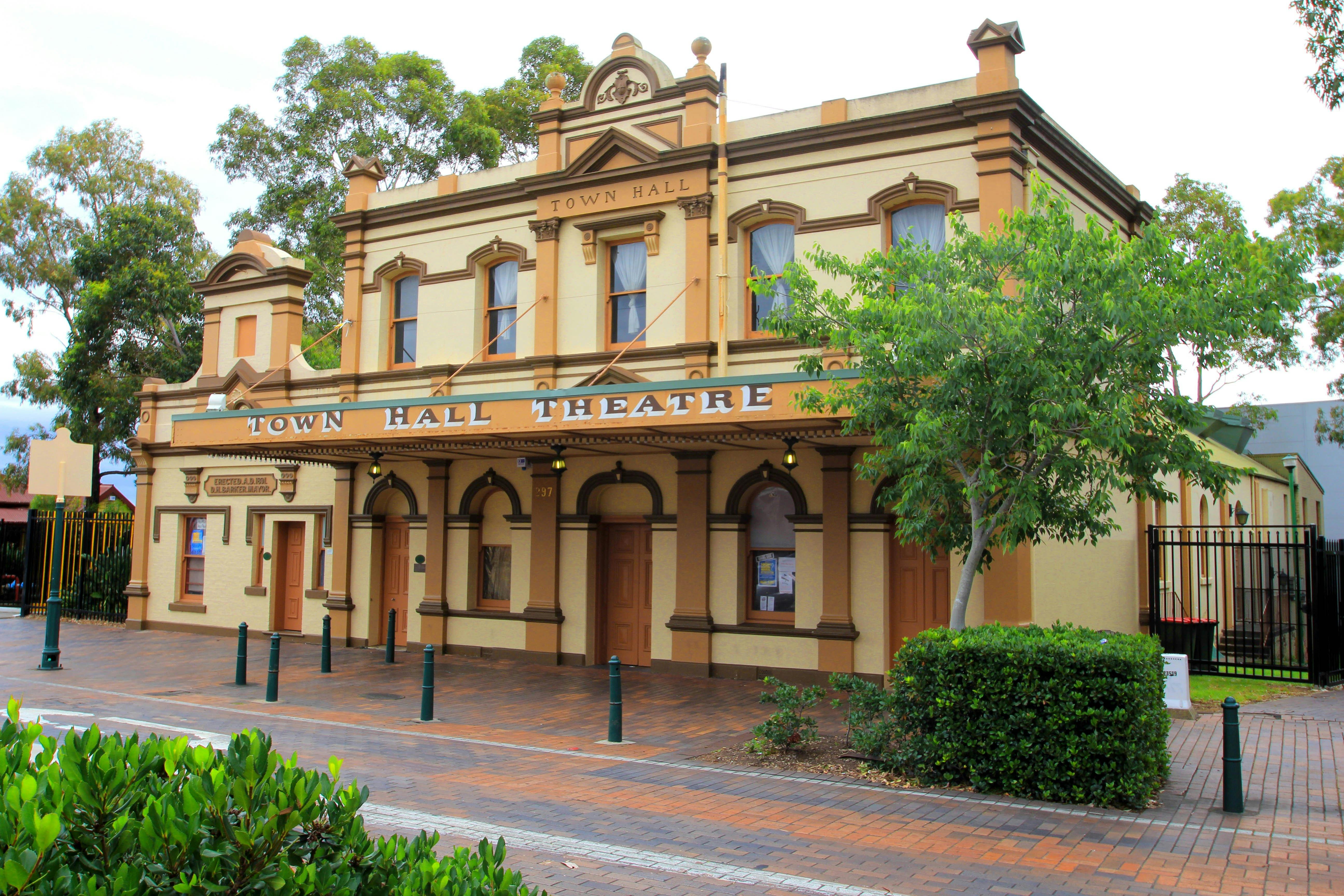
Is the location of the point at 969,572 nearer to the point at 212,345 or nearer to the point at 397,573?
the point at 397,573

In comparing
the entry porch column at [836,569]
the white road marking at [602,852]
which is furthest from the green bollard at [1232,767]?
the entry porch column at [836,569]

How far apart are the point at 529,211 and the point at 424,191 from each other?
2674 mm

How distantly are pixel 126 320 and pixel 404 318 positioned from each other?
1557 centimetres

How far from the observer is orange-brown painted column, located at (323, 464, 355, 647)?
1961 cm

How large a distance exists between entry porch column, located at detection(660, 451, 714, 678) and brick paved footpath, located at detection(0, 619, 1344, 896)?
44.6 inches

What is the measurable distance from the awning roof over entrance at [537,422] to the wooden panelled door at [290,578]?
311 centimetres

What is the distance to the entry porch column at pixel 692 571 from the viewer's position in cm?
1580

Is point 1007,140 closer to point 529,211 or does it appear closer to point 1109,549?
point 1109,549

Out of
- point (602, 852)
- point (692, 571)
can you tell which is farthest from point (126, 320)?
point (602, 852)

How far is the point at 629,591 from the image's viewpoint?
56.4 feet

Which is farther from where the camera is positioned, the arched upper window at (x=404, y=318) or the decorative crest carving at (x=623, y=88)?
the arched upper window at (x=404, y=318)

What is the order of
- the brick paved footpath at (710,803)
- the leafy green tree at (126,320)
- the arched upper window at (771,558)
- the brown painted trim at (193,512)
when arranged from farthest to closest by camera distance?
1. the leafy green tree at (126,320)
2. the brown painted trim at (193,512)
3. the arched upper window at (771,558)
4. the brick paved footpath at (710,803)

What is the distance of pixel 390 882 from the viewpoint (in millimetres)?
3543

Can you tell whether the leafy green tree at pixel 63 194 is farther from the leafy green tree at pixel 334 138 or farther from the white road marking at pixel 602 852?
the white road marking at pixel 602 852
